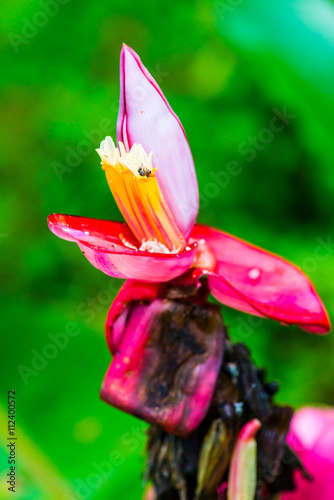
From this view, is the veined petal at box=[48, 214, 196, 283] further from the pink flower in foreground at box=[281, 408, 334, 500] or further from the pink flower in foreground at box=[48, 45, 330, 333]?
the pink flower in foreground at box=[281, 408, 334, 500]

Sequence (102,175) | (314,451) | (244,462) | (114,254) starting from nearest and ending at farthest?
(114,254) < (244,462) < (314,451) < (102,175)

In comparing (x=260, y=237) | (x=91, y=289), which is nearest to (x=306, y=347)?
(x=260, y=237)

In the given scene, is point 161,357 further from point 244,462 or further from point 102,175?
point 102,175

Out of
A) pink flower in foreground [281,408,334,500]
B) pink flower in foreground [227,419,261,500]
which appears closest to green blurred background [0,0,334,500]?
pink flower in foreground [281,408,334,500]

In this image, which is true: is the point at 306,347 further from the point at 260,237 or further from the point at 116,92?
the point at 116,92

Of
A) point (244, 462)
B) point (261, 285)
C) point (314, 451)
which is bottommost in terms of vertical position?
point (314, 451)

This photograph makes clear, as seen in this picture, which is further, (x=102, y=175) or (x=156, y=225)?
(x=102, y=175)

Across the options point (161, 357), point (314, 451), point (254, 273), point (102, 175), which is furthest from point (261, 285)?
point (102, 175)
